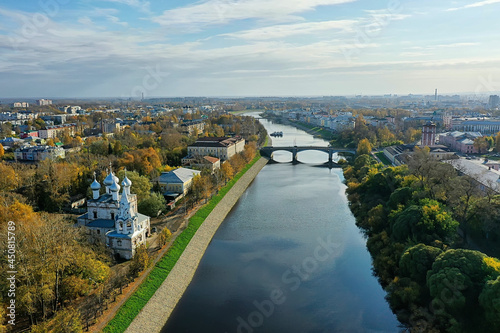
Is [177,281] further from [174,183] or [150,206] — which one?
[174,183]

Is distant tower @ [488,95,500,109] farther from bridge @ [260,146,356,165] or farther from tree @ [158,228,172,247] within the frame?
tree @ [158,228,172,247]

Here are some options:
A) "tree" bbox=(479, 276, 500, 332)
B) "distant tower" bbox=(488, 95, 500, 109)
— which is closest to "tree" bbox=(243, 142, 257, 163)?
"tree" bbox=(479, 276, 500, 332)

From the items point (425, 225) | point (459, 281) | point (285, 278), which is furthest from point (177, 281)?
point (425, 225)

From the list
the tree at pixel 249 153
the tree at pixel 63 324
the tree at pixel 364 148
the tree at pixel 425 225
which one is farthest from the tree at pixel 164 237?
the tree at pixel 364 148

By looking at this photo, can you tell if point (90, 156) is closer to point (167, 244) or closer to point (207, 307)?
point (167, 244)

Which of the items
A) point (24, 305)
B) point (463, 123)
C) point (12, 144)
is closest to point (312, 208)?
point (24, 305)
